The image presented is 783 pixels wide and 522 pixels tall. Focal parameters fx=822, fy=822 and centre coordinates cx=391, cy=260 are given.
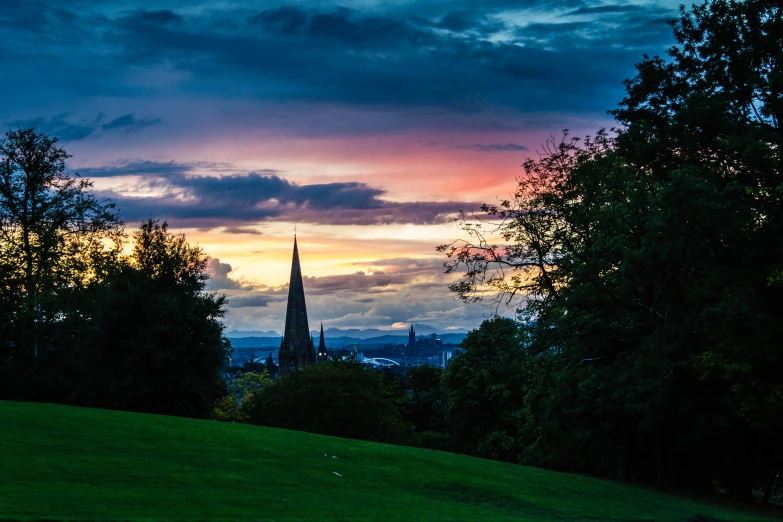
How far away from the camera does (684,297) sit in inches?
1363

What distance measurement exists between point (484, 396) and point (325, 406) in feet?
76.3

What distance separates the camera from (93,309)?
160 feet

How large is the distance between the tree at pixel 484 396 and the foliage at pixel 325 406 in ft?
57.1

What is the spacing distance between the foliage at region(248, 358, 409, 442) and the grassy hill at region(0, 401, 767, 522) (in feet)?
60.3

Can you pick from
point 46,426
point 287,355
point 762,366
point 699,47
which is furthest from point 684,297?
point 287,355

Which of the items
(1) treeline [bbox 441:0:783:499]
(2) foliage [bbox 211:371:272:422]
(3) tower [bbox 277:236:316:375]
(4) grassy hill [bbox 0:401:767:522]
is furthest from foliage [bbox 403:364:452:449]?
(3) tower [bbox 277:236:316:375]

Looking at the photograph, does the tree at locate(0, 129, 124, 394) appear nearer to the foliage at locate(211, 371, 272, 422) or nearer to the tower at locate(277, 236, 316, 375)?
the foliage at locate(211, 371, 272, 422)

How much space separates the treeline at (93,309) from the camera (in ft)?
157

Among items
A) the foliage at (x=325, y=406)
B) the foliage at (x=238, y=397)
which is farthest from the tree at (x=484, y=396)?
the foliage at (x=325, y=406)

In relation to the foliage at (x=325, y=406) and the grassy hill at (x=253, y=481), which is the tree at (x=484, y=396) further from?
the grassy hill at (x=253, y=481)

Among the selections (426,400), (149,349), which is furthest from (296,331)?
(149,349)

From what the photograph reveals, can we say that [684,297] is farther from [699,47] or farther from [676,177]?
[699,47]

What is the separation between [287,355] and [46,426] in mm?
132747

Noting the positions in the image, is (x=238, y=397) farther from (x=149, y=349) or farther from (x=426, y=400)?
(x=149, y=349)
